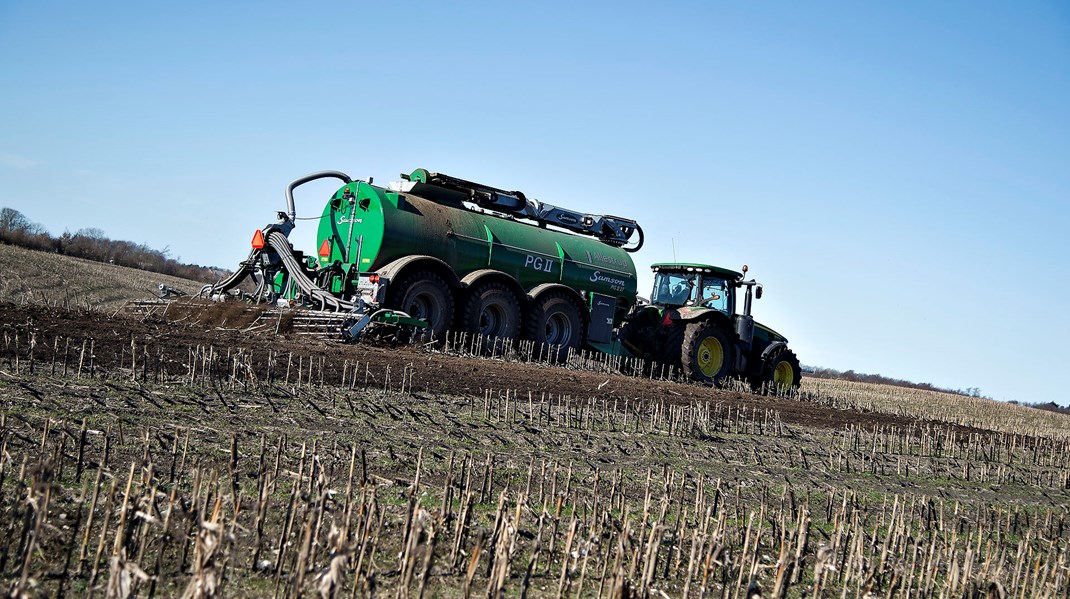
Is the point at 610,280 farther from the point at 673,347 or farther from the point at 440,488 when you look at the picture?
the point at 440,488

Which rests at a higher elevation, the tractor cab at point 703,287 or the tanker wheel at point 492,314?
the tractor cab at point 703,287

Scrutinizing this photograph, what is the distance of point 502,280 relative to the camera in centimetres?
1620

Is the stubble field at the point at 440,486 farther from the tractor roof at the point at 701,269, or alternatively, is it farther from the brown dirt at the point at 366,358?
the tractor roof at the point at 701,269

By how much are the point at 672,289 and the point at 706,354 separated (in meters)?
1.58

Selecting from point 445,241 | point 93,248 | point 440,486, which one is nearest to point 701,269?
point 445,241

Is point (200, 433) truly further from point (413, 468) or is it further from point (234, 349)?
point (234, 349)

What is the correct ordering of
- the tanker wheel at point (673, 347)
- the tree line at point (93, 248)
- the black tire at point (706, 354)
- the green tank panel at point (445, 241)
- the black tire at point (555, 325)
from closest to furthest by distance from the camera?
the green tank panel at point (445, 241)
the black tire at point (555, 325)
the black tire at point (706, 354)
the tanker wheel at point (673, 347)
the tree line at point (93, 248)

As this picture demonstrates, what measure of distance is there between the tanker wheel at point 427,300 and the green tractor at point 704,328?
4.88 m

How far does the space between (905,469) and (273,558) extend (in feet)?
25.3

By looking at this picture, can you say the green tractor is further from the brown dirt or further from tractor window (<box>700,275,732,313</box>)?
the brown dirt

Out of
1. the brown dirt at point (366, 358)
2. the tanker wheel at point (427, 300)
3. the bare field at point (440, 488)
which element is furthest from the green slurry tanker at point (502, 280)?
the bare field at point (440, 488)

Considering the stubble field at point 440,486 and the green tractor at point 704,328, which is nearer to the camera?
the stubble field at point 440,486

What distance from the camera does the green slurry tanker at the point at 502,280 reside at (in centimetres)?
1483

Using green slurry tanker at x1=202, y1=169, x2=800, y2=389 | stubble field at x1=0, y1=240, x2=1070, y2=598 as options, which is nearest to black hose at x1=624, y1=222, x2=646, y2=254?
green slurry tanker at x1=202, y1=169, x2=800, y2=389
